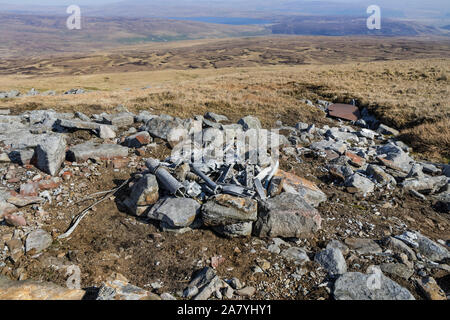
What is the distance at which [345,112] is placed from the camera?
15039 millimetres

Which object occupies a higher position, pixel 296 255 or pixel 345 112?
pixel 345 112

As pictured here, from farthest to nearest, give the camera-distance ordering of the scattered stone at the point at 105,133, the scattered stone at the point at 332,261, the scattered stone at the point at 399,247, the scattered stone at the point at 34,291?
the scattered stone at the point at 105,133 < the scattered stone at the point at 399,247 < the scattered stone at the point at 332,261 < the scattered stone at the point at 34,291

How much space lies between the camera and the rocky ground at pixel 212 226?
4191 millimetres

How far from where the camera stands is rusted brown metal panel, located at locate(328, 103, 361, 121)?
14.5 meters

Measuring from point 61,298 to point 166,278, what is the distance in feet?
4.82

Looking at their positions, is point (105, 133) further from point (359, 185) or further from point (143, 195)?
point (359, 185)

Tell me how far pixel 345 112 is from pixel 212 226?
1263cm

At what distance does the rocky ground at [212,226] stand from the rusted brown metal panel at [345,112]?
649 centimetres

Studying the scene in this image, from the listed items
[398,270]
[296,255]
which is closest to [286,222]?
[296,255]

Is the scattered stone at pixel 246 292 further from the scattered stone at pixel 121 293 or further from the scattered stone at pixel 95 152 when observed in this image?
the scattered stone at pixel 95 152

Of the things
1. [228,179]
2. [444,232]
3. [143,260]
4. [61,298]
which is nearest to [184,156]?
[228,179]

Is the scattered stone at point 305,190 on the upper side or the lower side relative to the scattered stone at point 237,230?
upper

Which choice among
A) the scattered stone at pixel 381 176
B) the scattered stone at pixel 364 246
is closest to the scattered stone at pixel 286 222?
the scattered stone at pixel 364 246
